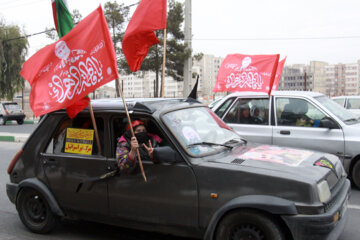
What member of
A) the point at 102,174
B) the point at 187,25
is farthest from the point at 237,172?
the point at 187,25

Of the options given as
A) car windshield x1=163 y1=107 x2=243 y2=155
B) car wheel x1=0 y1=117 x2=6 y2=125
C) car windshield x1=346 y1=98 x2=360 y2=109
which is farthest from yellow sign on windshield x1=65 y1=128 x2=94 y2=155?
car wheel x1=0 y1=117 x2=6 y2=125

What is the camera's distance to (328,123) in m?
6.20

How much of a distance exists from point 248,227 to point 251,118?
3.93 m

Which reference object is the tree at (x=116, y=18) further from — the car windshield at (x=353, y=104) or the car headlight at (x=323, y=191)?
the car headlight at (x=323, y=191)

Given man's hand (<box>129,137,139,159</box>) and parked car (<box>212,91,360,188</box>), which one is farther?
parked car (<box>212,91,360,188</box>)

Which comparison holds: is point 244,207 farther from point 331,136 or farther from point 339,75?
point 339,75

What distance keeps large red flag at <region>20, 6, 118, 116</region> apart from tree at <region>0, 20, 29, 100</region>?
34.3 m

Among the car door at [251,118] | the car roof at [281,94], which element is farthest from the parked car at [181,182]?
the car roof at [281,94]

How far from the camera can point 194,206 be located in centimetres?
356

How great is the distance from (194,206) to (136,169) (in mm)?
734

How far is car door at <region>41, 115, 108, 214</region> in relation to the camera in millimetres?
4148

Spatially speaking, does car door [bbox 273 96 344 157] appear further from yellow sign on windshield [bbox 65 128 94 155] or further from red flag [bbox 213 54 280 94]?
yellow sign on windshield [bbox 65 128 94 155]

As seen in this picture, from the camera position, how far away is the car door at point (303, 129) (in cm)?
626

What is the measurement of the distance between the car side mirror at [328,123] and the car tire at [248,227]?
3.48 m
